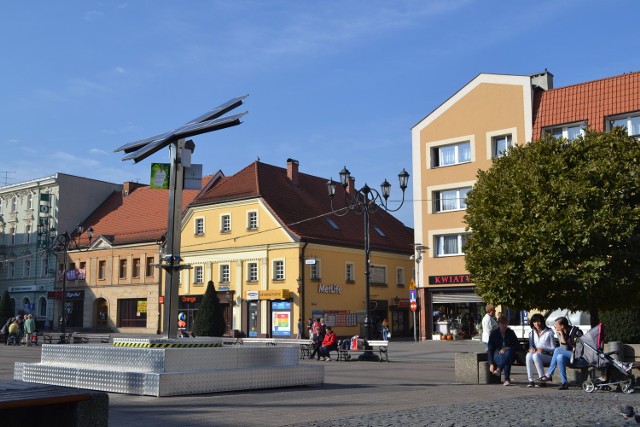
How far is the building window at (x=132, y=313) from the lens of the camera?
57.0 metres

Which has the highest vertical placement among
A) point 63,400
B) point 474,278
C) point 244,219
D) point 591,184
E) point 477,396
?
point 244,219

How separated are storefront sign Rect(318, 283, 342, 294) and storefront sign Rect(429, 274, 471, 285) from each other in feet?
28.1

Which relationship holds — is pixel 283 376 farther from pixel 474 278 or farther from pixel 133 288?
pixel 133 288

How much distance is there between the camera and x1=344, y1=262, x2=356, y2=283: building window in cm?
5119

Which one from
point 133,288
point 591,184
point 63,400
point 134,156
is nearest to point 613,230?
point 591,184

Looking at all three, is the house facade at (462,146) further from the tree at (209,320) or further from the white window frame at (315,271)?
the tree at (209,320)

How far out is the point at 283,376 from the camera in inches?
571

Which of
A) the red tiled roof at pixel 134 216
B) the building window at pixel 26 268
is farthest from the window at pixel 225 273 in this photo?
the building window at pixel 26 268

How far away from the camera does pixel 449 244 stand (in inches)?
1683

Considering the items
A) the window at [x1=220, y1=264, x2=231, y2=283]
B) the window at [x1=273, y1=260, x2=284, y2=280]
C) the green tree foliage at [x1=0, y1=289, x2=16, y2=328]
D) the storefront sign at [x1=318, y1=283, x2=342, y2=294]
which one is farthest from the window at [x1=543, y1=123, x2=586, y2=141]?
the green tree foliage at [x1=0, y1=289, x2=16, y2=328]

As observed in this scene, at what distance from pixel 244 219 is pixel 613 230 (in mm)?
37018

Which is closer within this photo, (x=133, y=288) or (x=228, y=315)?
(x=228, y=315)

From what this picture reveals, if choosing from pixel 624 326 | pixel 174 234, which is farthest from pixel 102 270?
pixel 174 234

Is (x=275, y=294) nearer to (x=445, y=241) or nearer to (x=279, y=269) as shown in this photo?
(x=279, y=269)
